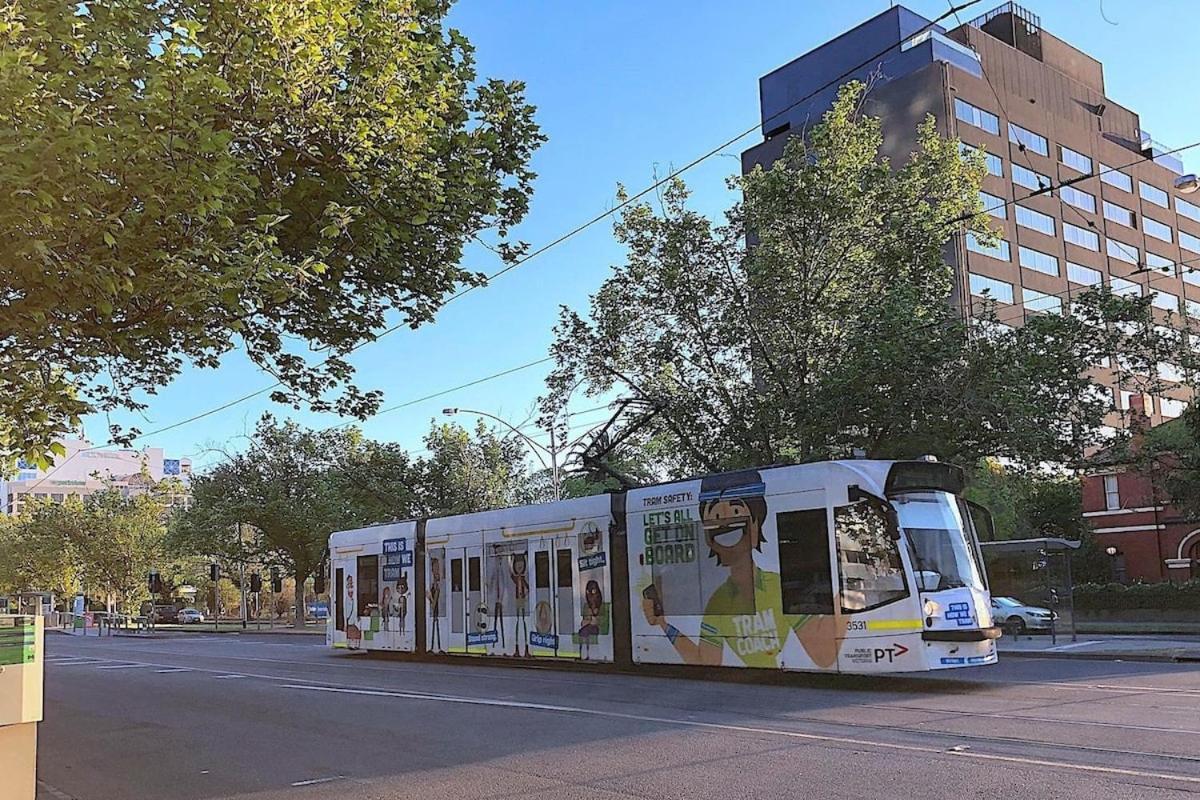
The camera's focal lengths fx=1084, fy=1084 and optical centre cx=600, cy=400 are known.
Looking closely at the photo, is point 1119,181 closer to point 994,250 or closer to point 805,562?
point 994,250

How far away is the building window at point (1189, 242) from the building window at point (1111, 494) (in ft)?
146

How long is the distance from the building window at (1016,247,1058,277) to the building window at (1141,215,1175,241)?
13.4 metres

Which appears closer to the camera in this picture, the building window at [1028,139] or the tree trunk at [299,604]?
the tree trunk at [299,604]

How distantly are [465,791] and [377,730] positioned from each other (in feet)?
12.8

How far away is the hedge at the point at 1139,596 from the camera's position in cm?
3844

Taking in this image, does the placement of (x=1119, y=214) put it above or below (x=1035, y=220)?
above

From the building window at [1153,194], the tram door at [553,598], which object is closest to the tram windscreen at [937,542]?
the tram door at [553,598]

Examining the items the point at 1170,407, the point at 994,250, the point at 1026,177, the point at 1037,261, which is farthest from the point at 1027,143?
the point at 1170,407

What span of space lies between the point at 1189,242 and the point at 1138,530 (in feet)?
158

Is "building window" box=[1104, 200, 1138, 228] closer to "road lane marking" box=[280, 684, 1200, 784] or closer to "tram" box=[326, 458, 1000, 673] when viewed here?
"tram" box=[326, 458, 1000, 673]

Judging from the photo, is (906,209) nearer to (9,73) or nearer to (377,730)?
(377,730)

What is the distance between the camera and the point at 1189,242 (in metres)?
88.6

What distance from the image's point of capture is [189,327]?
8.98m

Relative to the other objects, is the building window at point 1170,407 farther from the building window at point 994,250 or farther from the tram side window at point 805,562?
the tram side window at point 805,562
